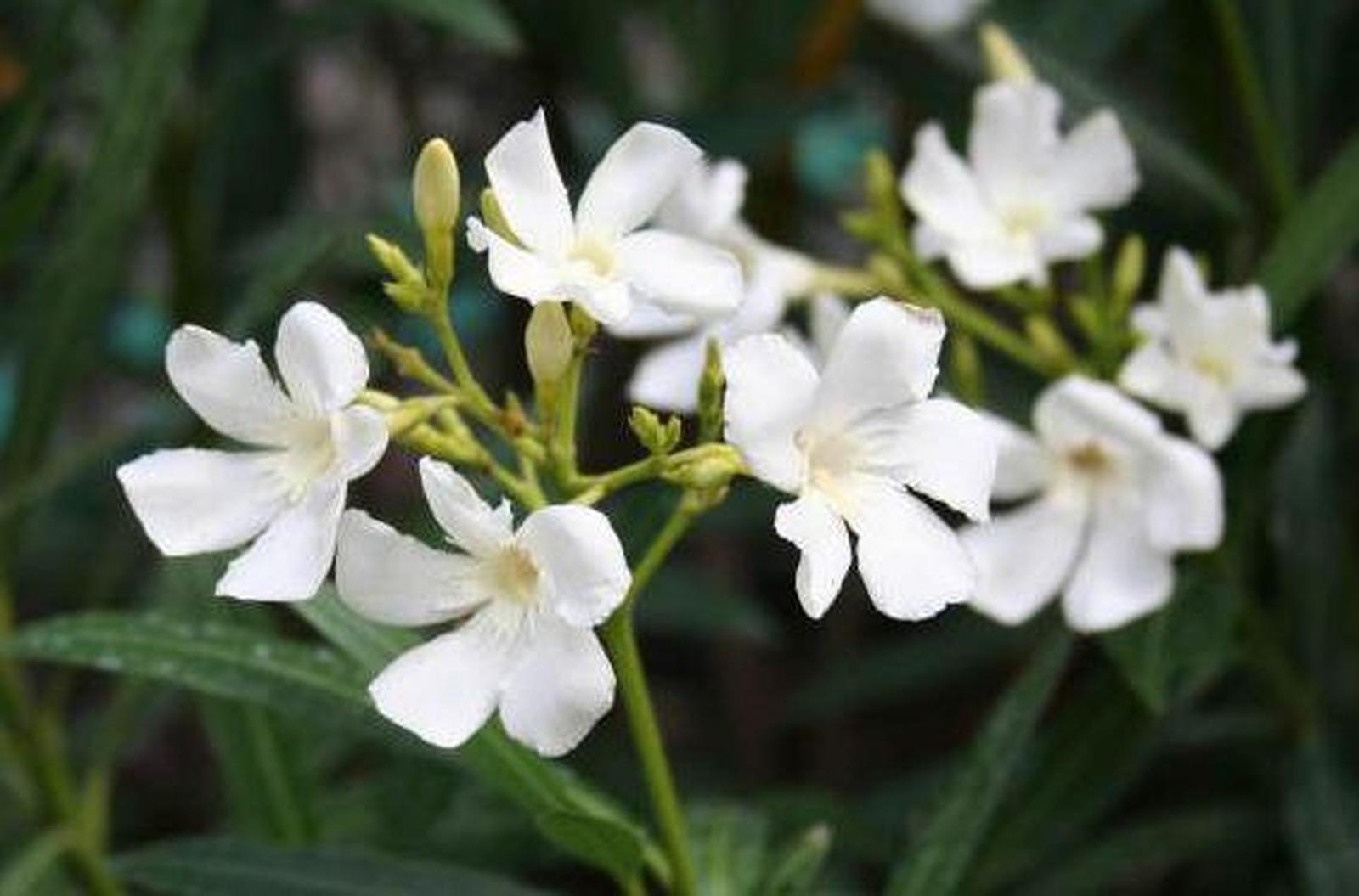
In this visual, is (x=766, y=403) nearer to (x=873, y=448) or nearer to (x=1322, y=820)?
(x=873, y=448)

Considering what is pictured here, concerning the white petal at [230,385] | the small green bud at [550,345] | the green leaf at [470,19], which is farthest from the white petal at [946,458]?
the green leaf at [470,19]

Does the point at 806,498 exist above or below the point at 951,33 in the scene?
above

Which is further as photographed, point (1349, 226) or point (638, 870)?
point (1349, 226)

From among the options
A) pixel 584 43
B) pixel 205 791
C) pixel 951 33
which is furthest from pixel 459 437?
pixel 205 791

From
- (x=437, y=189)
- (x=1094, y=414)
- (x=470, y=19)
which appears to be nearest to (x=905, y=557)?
(x=437, y=189)

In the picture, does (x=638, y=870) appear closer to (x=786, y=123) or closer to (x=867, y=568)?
(x=867, y=568)

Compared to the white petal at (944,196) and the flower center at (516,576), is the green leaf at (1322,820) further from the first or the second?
the flower center at (516,576)
